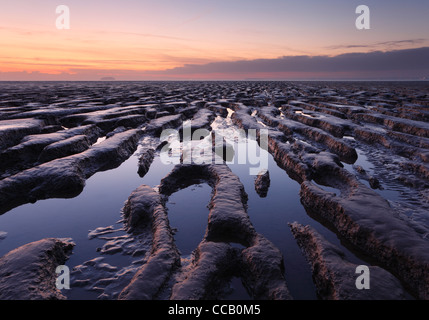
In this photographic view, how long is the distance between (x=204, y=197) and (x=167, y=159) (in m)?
1.76

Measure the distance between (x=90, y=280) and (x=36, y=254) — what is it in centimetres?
51

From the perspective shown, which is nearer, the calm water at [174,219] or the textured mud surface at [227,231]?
the textured mud surface at [227,231]

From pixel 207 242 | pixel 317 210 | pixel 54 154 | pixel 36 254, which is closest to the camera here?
pixel 36 254

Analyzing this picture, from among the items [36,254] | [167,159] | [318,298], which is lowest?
[318,298]

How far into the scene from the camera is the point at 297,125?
7.00 m

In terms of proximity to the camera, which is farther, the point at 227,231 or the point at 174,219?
the point at 174,219

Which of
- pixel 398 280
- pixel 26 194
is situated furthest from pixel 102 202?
pixel 398 280

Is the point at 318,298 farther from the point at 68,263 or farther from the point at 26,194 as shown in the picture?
the point at 26,194

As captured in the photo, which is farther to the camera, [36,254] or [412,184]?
[412,184]

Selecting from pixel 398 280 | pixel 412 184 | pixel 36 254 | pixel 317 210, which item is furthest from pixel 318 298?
pixel 412 184

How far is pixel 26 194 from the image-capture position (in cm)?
312

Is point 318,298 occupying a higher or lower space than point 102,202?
lower

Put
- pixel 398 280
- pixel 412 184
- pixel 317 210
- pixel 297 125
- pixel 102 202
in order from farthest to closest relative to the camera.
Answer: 1. pixel 297 125
2. pixel 412 184
3. pixel 102 202
4. pixel 317 210
5. pixel 398 280

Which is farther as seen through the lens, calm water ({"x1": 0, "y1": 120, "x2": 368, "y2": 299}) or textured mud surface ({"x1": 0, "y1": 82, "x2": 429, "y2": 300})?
calm water ({"x1": 0, "y1": 120, "x2": 368, "y2": 299})
